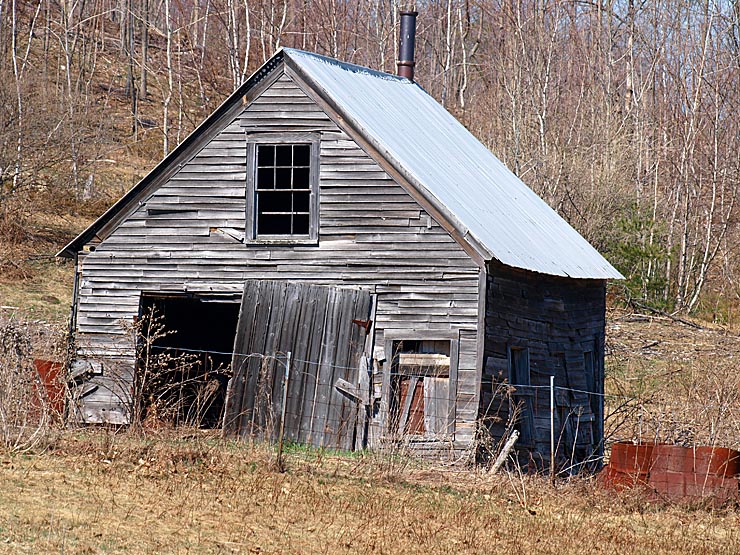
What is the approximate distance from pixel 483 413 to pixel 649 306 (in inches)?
777

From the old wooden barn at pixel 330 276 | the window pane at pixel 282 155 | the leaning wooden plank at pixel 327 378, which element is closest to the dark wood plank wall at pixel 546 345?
the old wooden barn at pixel 330 276

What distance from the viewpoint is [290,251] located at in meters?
16.7

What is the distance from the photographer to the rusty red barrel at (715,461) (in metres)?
13.2

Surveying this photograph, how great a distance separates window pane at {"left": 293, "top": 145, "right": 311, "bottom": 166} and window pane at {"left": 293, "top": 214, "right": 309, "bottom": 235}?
0.87 meters

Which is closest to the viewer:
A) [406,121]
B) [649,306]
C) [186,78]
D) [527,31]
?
[406,121]

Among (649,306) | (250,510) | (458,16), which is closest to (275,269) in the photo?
(250,510)

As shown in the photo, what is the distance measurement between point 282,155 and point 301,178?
1956 millimetres

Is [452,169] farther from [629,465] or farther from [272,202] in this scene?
[629,465]

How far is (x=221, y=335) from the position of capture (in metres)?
21.3

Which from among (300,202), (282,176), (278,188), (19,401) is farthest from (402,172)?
(19,401)

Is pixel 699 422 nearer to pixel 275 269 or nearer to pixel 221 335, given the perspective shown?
pixel 275 269

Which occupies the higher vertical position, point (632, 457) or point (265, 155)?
point (265, 155)

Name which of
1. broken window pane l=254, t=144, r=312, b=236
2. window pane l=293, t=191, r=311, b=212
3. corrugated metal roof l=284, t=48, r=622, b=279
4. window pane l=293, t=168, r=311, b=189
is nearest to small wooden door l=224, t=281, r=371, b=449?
broken window pane l=254, t=144, r=312, b=236

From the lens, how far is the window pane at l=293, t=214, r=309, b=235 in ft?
55.8
